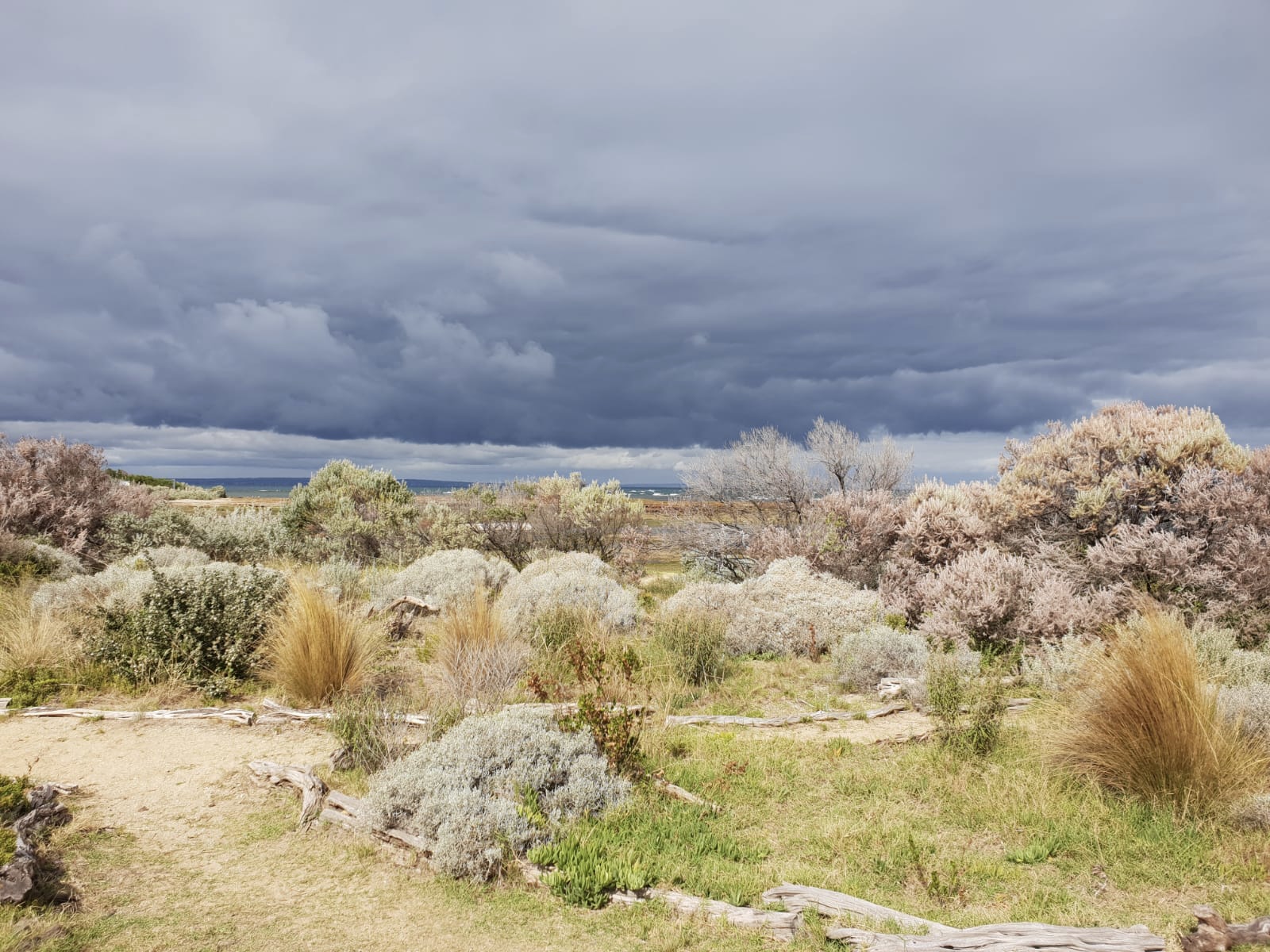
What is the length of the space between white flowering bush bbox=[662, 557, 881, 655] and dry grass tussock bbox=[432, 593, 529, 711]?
9.94 ft

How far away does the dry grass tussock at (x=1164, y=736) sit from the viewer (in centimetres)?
497

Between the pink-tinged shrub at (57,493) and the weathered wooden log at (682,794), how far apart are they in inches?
604

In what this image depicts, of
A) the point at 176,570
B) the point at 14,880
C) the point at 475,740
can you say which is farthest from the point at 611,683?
the point at 176,570

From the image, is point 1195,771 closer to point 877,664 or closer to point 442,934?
point 877,664

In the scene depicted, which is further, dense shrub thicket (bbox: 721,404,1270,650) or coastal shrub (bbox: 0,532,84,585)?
coastal shrub (bbox: 0,532,84,585)

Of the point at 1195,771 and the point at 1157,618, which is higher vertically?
the point at 1157,618

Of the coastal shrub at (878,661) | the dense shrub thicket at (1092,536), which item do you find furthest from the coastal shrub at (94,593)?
the dense shrub thicket at (1092,536)

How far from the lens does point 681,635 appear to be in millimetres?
9922

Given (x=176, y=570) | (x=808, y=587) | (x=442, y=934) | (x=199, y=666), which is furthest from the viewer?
(x=808, y=587)

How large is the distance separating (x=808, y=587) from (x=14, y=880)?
10.3 metres

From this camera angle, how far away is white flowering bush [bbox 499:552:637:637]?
1114cm

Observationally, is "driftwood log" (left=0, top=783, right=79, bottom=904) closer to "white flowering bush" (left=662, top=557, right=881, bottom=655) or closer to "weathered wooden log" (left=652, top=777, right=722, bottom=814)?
"weathered wooden log" (left=652, top=777, right=722, bottom=814)

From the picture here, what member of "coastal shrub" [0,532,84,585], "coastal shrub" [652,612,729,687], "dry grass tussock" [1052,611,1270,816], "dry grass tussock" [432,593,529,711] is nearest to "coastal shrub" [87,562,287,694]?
"dry grass tussock" [432,593,529,711]

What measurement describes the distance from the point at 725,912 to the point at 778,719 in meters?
3.86
